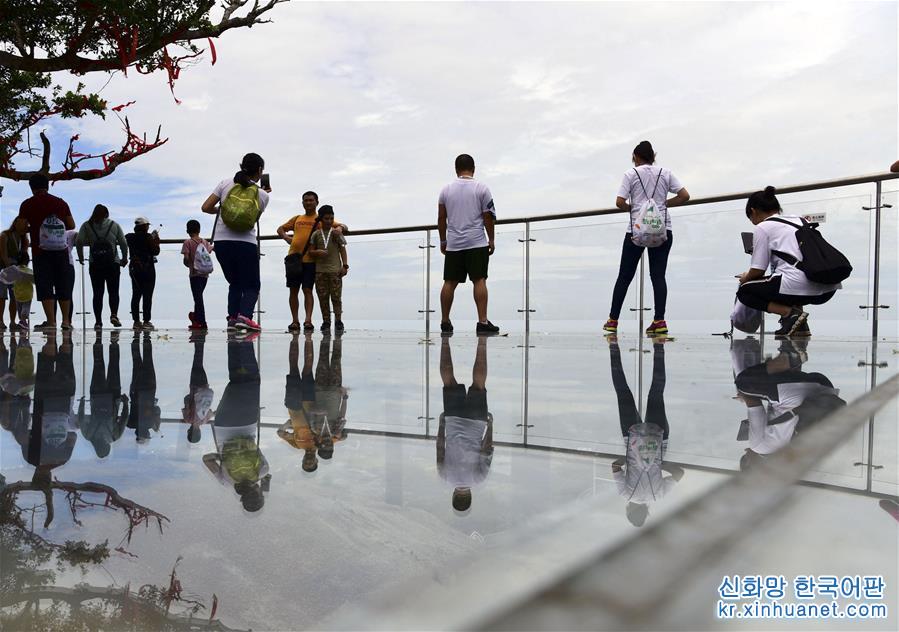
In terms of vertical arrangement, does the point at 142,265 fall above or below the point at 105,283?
above

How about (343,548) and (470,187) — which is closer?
(343,548)

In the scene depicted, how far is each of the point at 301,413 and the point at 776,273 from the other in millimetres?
4829

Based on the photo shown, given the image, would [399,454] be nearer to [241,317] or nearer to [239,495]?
[239,495]

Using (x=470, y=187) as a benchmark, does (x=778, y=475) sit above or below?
below

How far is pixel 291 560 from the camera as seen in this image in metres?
1.07

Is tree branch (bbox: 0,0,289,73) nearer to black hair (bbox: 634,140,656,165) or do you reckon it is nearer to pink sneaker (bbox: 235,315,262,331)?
pink sneaker (bbox: 235,315,262,331)

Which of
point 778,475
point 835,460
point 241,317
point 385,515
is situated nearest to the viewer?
point 385,515

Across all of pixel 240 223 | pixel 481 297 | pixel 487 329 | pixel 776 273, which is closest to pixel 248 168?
pixel 240 223

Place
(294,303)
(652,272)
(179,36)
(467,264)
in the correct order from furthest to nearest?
(179,36), (294,303), (467,264), (652,272)

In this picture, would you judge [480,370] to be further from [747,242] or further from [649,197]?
[747,242]

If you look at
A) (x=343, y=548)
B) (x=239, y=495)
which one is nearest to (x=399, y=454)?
(x=239, y=495)

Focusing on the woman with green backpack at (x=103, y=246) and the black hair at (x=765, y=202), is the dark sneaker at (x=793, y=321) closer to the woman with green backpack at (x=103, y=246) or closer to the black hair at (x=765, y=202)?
the black hair at (x=765, y=202)

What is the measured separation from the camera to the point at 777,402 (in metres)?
2.43

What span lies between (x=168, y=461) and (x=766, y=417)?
171 centimetres
